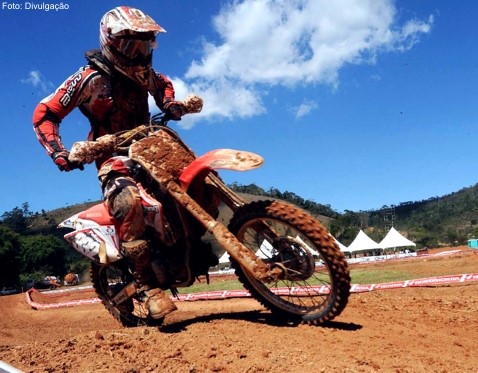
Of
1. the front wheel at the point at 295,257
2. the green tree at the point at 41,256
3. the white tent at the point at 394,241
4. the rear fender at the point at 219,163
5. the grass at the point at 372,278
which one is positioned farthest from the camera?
the green tree at the point at 41,256

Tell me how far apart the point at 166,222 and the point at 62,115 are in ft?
7.01

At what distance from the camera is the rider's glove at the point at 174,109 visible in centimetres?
680

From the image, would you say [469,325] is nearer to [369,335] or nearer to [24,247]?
[369,335]

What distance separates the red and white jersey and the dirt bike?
0.54 metres

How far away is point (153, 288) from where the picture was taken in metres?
5.67

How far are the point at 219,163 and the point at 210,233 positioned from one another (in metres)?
0.73

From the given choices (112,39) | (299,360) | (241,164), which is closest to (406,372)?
(299,360)

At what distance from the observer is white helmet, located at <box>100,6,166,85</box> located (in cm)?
582

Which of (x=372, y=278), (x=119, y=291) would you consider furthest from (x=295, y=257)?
(x=372, y=278)

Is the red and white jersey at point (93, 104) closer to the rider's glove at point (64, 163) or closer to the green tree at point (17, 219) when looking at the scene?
the rider's glove at point (64, 163)

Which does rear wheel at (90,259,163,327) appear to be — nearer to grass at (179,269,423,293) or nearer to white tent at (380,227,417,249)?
grass at (179,269,423,293)

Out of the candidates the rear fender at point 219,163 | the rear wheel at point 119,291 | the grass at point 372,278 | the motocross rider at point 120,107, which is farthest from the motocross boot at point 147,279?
the grass at point 372,278

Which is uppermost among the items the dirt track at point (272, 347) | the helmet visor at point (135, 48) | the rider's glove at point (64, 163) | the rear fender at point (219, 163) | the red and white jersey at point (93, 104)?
the helmet visor at point (135, 48)

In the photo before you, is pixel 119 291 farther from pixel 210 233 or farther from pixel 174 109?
pixel 174 109
